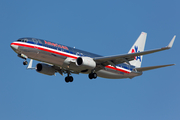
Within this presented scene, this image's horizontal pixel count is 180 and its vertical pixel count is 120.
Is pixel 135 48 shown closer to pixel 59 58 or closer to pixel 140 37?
pixel 140 37

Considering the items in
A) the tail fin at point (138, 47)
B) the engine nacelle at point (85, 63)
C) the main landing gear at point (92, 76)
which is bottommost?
the main landing gear at point (92, 76)

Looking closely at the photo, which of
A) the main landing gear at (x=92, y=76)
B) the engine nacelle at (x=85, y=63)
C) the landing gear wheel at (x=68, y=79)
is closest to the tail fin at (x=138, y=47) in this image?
the main landing gear at (x=92, y=76)

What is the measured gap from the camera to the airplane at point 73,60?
38.7 metres

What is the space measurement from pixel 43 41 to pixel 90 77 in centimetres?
A: 908

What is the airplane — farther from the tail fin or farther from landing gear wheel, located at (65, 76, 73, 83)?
the tail fin

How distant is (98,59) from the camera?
42.9m

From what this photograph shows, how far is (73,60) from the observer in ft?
136

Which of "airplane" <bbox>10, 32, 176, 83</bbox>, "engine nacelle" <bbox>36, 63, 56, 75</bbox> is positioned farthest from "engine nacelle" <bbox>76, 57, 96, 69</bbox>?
"engine nacelle" <bbox>36, 63, 56, 75</bbox>

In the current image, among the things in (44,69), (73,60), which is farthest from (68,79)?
(73,60)

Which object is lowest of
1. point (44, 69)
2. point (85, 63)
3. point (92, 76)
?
point (92, 76)

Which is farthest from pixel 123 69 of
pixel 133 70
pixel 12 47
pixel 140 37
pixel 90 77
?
pixel 12 47

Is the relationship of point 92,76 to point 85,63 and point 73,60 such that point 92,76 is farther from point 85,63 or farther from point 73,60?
point 73,60

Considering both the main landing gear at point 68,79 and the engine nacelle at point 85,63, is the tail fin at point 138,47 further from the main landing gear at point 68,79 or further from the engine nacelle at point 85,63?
the engine nacelle at point 85,63

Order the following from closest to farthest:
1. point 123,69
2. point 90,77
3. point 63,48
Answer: point 63,48 < point 90,77 < point 123,69
